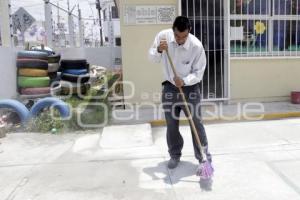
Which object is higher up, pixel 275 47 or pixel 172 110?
pixel 275 47

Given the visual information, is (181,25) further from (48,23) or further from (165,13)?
(48,23)

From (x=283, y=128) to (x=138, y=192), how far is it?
3.44 meters

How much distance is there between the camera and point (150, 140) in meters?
5.87

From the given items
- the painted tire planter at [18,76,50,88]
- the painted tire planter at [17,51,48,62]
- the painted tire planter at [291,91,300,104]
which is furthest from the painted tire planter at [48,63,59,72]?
the painted tire planter at [291,91,300,104]

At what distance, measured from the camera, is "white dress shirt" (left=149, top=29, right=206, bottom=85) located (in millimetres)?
4426

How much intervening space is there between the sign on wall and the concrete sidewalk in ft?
8.43

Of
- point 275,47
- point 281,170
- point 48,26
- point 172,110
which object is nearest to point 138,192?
point 172,110

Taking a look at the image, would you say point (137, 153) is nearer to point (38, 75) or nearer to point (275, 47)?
point (38, 75)

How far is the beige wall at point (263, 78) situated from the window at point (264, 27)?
0.72 ft

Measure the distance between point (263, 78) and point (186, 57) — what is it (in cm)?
443

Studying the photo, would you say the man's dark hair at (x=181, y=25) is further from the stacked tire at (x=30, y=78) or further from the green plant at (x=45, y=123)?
the stacked tire at (x=30, y=78)

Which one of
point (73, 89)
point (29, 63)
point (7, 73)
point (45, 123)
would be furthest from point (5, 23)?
point (45, 123)

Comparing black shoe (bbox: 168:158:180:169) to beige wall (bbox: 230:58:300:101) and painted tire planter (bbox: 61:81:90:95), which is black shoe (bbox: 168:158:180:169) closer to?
beige wall (bbox: 230:58:300:101)

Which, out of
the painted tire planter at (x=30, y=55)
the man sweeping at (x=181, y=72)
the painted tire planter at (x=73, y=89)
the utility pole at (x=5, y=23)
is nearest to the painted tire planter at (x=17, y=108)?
the painted tire planter at (x=30, y=55)
